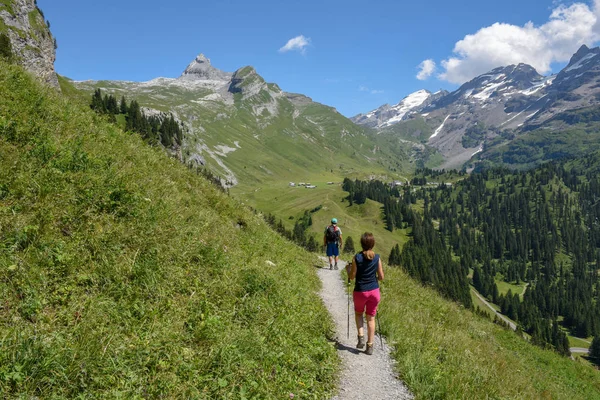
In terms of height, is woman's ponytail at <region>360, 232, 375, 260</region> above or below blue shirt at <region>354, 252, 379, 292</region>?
above

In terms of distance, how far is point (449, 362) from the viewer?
1048 centimetres

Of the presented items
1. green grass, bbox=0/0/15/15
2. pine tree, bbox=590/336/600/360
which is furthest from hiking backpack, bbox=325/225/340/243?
pine tree, bbox=590/336/600/360

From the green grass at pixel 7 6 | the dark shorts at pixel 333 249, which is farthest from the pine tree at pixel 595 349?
the green grass at pixel 7 6

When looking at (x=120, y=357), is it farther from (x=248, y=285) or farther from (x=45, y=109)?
(x=45, y=109)

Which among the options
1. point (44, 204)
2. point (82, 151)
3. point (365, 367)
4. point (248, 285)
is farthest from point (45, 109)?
point (365, 367)

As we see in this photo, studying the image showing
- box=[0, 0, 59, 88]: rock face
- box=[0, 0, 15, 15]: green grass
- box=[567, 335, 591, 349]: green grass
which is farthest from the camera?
box=[567, 335, 591, 349]: green grass

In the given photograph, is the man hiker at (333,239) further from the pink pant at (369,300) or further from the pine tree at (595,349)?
the pine tree at (595,349)

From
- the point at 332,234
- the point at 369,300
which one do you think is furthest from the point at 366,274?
the point at 332,234

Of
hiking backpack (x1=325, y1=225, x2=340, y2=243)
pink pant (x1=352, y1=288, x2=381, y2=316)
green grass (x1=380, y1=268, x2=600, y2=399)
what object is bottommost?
green grass (x1=380, y1=268, x2=600, y2=399)

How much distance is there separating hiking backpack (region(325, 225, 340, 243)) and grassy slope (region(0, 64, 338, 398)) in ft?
28.4

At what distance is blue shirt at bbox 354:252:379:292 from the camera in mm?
10422

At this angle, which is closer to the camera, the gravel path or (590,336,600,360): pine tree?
the gravel path

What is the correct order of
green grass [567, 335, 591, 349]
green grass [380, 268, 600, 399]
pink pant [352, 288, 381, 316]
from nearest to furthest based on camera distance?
1. green grass [380, 268, 600, 399]
2. pink pant [352, 288, 381, 316]
3. green grass [567, 335, 591, 349]

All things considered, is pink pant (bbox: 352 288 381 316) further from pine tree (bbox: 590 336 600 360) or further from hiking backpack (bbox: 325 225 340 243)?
pine tree (bbox: 590 336 600 360)
